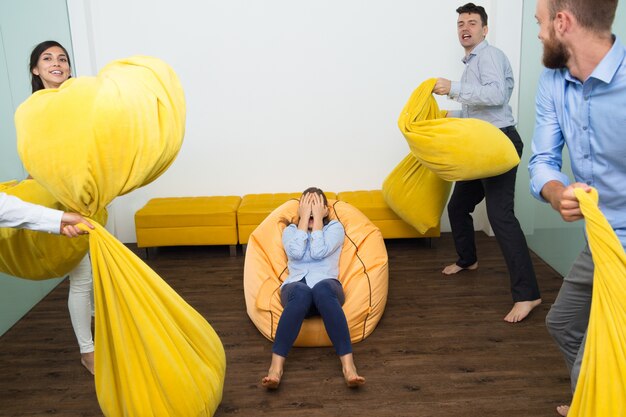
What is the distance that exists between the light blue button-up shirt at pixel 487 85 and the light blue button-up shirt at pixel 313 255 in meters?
0.96

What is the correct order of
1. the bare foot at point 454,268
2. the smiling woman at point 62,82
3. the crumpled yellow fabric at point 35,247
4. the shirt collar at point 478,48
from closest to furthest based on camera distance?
the crumpled yellow fabric at point 35,247
the smiling woman at point 62,82
the shirt collar at point 478,48
the bare foot at point 454,268

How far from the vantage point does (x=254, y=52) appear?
4.27 metres

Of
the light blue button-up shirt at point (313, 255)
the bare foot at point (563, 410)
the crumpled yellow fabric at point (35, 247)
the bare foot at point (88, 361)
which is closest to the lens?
the bare foot at point (563, 410)

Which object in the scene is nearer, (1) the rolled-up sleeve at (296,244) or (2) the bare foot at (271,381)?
(2) the bare foot at (271,381)

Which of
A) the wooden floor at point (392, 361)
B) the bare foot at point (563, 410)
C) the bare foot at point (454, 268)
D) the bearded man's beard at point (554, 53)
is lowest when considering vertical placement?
the bare foot at point (454, 268)

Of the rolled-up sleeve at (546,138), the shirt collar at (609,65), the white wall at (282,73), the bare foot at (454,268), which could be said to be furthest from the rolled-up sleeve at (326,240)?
the white wall at (282,73)

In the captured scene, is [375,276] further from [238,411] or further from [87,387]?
[87,387]

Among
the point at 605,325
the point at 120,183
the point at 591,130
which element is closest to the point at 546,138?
the point at 591,130

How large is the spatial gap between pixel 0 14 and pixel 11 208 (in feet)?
5.76

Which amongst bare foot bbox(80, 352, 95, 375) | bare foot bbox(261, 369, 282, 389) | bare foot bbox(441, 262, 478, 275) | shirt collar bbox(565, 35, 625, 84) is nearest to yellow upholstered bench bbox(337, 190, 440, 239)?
bare foot bbox(441, 262, 478, 275)

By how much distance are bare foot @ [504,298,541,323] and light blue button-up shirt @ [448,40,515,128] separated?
3.06ft

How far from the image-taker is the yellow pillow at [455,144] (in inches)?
110

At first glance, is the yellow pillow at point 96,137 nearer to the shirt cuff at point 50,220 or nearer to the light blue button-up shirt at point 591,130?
the shirt cuff at point 50,220

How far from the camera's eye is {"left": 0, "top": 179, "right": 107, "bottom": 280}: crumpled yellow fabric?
2.19m
